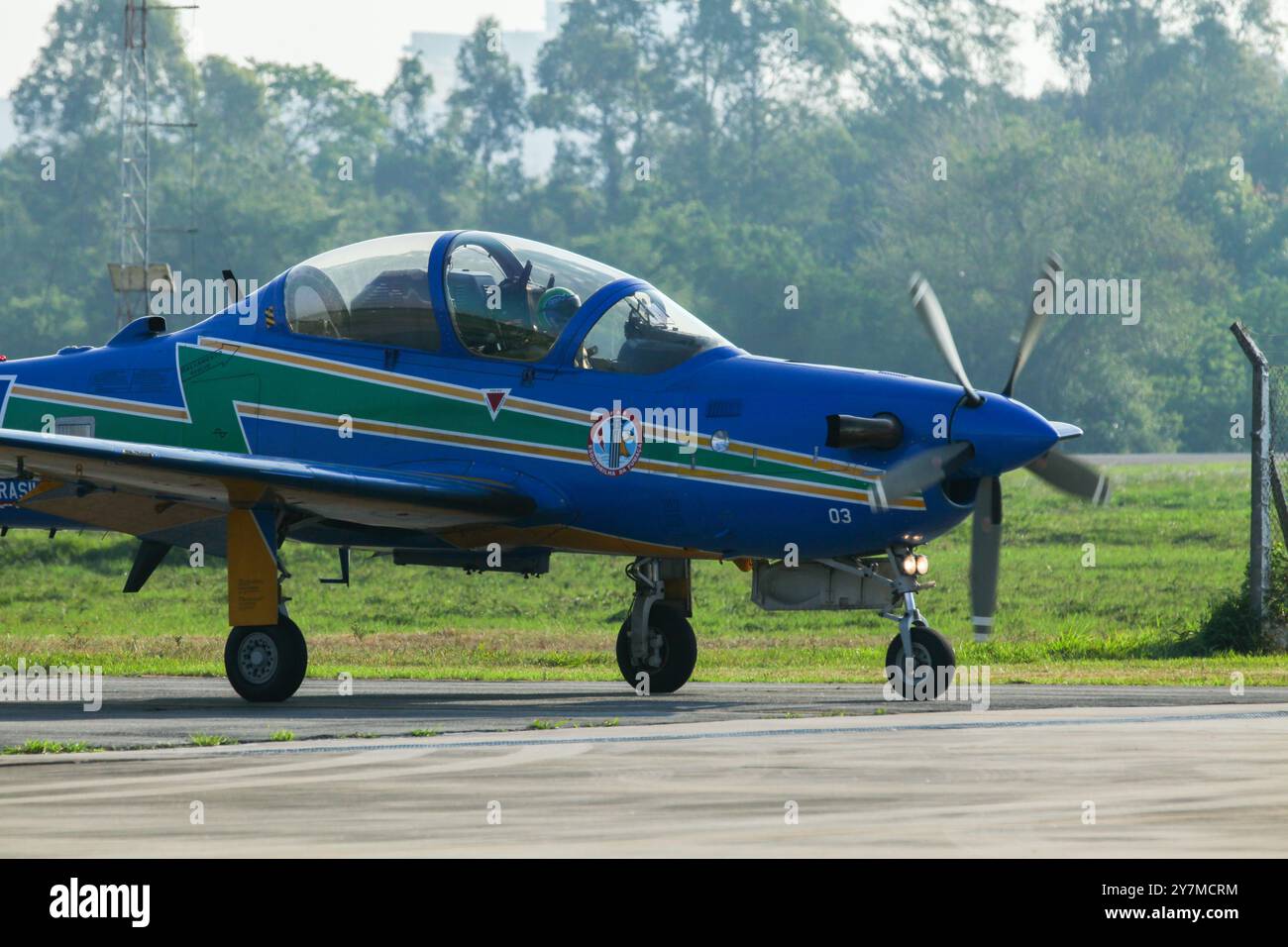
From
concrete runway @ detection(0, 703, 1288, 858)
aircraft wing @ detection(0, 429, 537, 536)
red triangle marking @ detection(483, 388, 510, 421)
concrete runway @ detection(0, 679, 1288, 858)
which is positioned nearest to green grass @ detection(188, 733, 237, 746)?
concrete runway @ detection(0, 679, 1288, 858)

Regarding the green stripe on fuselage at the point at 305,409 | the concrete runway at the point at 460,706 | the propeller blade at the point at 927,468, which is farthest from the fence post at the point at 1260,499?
the green stripe on fuselage at the point at 305,409

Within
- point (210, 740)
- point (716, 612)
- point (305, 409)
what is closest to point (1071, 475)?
point (305, 409)

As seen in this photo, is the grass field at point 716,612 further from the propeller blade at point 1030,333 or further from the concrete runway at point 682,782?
the concrete runway at point 682,782

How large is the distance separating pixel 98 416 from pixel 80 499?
4.17 ft

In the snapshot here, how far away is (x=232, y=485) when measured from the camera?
1603 cm

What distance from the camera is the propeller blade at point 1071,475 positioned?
52.1 feet

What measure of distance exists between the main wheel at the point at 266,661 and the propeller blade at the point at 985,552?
515 cm

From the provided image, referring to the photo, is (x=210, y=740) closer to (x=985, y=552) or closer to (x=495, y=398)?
(x=495, y=398)

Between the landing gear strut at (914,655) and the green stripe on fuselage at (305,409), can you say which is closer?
the landing gear strut at (914,655)

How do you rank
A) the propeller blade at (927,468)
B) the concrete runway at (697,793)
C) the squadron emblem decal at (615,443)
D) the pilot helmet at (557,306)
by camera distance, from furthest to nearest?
the pilot helmet at (557,306) → the squadron emblem decal at (615,443) → the propeller blade at (927,468) → the concrete runway at (697,793)

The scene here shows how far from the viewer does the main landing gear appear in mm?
17516

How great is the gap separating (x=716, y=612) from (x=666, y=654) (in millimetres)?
14072
